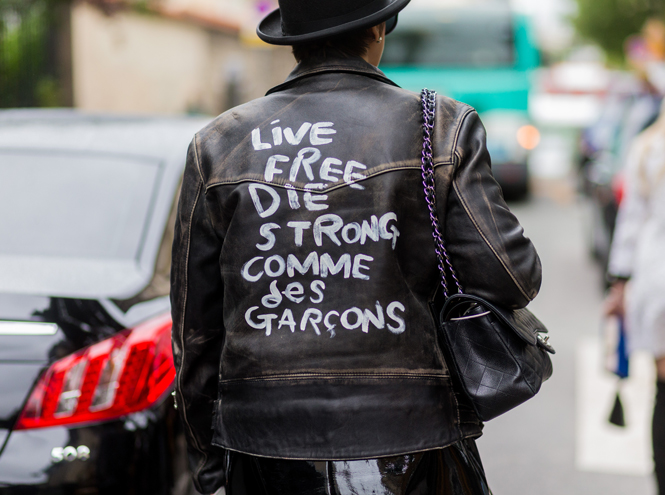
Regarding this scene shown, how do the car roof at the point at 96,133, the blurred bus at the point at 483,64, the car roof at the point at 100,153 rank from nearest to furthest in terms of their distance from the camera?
the car roof at the point at 100,153, the car roof at the point at 96,133, the blurred bus at the point at 483,64

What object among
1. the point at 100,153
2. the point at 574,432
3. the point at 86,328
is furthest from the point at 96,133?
the point at 574,432

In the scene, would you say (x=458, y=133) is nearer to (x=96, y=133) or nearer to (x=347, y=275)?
(x=347, y=275)

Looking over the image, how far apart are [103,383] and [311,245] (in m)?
1.02

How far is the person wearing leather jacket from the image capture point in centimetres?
158

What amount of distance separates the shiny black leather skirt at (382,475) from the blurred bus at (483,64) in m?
11.1

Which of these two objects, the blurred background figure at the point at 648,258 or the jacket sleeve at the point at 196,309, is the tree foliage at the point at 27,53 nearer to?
the blurred background figure at the point at 648,258

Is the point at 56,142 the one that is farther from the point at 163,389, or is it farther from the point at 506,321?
the point at 506,321

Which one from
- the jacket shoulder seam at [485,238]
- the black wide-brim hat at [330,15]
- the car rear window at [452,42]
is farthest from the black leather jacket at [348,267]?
the car rear window at [452,42]

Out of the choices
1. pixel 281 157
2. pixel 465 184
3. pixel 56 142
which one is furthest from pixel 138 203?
pixel 465 184

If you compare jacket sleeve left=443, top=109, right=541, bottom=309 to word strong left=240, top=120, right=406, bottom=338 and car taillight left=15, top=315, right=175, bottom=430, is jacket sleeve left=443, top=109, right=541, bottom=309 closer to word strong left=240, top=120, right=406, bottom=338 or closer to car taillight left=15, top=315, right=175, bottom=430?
word strong left=240, top=120, right=406, bottom=338

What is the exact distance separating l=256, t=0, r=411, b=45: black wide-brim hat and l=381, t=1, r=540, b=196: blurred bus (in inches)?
430

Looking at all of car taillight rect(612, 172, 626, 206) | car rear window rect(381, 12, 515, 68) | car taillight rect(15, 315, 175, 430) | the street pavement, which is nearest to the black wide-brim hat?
car taillight rect(15, 315, 175, 430)

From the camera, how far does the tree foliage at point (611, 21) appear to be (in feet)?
89.7

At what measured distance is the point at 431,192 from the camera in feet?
5.24
